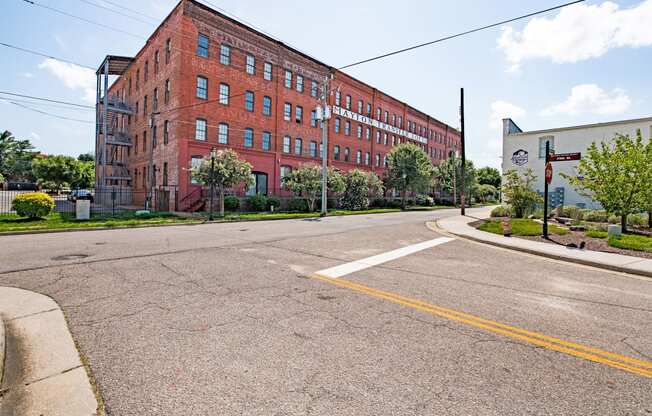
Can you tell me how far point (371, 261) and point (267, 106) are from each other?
84.3 feet

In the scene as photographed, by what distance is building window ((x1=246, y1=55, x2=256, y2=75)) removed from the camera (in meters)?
28.9

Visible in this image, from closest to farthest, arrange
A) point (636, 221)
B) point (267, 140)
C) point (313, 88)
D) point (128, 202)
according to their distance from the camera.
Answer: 1. point (636, 221)
2. point (267, 140)
3. point (128, 202)
4. point (313, 88)

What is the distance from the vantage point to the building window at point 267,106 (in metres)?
30.2

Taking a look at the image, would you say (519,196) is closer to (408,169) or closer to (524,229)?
(524,229)

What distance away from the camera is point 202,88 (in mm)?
25922

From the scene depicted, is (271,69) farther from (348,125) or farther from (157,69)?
(348,125)

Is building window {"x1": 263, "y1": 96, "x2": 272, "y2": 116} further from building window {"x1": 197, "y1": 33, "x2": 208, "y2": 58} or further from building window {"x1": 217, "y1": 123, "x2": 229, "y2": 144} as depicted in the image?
building window {"x1": 197, "y1": 33, "x2": 208, "y2": 58}

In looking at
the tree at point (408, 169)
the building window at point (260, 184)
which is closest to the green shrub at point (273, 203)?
the building window at point (260, 184)

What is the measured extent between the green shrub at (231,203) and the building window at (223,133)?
5141 mm

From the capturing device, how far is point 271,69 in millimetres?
30875

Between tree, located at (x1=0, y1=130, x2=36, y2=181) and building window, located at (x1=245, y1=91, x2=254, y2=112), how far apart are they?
82.1m

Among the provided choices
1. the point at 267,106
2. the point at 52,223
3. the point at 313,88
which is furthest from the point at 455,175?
the point at 52,223

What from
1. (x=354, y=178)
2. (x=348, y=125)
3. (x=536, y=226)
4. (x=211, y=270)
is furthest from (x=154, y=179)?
(x=536, y=226)

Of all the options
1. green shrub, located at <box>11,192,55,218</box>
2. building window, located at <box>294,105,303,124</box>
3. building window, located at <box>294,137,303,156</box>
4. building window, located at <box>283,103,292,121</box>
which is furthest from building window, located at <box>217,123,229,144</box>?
green shrub, located at <box>11,192,55,218</box>
